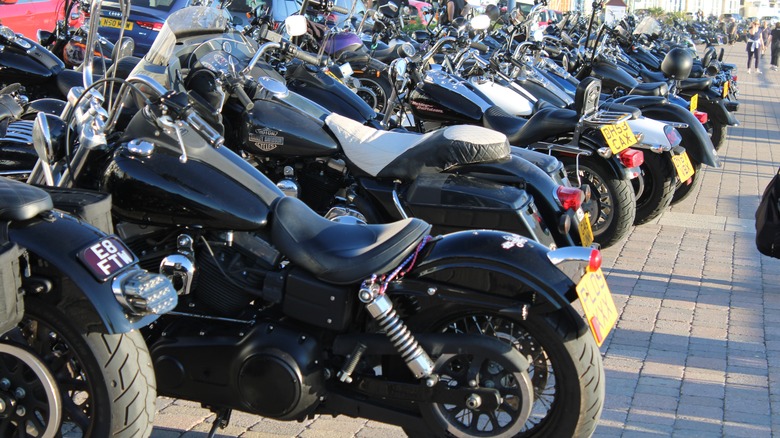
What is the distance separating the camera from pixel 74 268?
2947mm

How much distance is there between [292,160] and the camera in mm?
5461

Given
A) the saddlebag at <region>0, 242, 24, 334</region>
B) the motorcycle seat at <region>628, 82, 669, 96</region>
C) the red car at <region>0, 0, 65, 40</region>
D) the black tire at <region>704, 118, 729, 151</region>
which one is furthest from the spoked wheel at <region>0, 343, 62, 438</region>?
the red car at <region>0, 0, 65, 40</region>

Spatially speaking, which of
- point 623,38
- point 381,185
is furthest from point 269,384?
point 623,38

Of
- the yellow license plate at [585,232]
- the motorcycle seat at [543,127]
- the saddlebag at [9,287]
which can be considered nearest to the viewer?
the saddlebag at [9,287]

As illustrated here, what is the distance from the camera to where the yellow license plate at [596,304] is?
3.25m

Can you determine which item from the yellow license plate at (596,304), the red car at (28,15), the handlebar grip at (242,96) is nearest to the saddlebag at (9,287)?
the yellow license plate at (596,304)

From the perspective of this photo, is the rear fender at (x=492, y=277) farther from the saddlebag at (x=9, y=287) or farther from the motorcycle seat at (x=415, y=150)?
the motorcycle seat at (x=415, y=150)

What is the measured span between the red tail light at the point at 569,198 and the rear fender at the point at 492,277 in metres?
1.72

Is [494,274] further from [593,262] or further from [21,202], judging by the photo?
[21,202]

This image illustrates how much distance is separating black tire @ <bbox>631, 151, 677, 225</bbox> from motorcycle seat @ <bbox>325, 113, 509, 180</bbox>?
7.50 ft

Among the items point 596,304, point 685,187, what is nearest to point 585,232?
point 596,304

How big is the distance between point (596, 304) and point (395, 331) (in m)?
0.72

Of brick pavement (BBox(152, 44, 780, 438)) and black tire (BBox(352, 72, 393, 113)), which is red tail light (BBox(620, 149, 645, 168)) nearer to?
brick pavement (BBox(152, 44, 780, 438))

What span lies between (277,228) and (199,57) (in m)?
2.13
